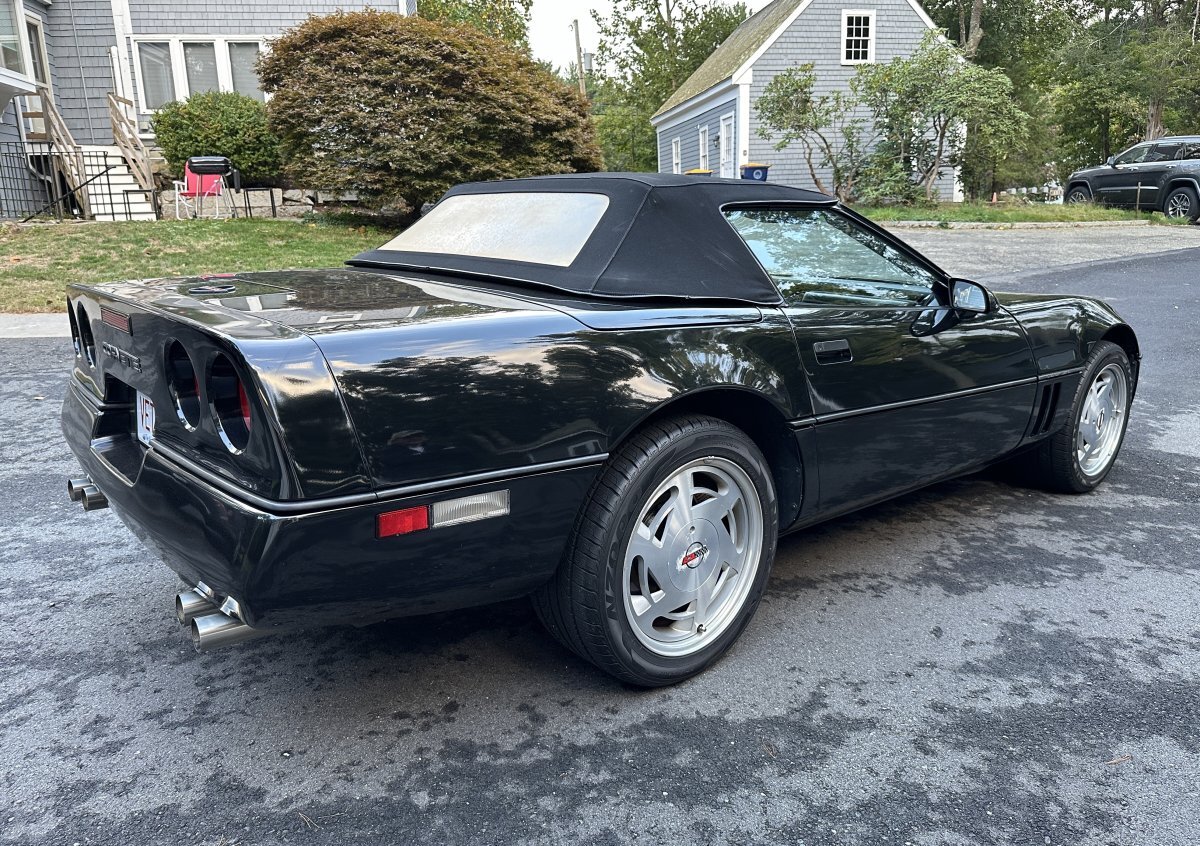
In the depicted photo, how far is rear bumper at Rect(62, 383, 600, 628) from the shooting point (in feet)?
6.46

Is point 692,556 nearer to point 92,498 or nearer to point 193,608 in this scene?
point 193,608

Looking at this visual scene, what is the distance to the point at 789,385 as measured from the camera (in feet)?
9.19

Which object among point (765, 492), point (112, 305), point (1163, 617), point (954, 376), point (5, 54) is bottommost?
point (1163, 617)

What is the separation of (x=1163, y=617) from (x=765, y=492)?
1478 mm

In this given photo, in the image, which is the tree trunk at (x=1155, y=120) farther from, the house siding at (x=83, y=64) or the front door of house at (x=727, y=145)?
the house siding at (x=83, y=64)

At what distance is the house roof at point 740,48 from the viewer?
2467 cm

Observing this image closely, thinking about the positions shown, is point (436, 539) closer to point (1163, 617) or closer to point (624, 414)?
point (624, 414)

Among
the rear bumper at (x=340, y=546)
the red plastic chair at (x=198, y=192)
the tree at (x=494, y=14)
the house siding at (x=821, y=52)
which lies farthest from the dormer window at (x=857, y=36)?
the rear bumper at (x=340, y=546)

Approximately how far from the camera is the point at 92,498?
289 centimetres

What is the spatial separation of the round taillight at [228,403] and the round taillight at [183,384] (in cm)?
13

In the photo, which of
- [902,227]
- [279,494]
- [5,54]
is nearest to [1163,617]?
[279,494]

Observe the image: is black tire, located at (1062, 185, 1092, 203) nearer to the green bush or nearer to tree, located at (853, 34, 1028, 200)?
tree, located at (853, 34, 1028, 200)

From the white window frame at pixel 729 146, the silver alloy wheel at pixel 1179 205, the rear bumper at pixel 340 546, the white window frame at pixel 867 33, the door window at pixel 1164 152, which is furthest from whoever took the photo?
the white window frame at pixel 729 146

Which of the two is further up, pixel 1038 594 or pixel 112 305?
pixel 112 305
